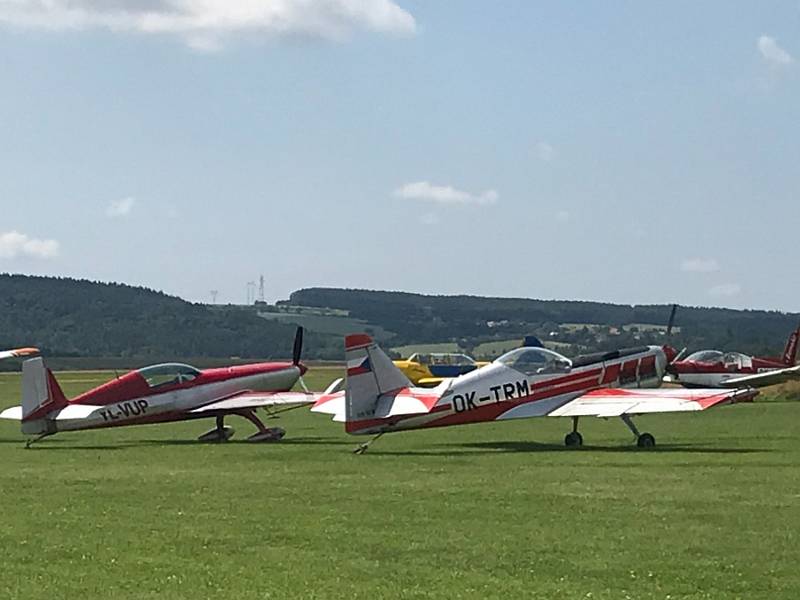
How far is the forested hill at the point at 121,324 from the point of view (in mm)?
165500

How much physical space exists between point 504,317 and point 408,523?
153m

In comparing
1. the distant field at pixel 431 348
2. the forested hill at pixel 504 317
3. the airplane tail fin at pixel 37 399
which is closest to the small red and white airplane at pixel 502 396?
the airplane tail fin at pixel 37 399

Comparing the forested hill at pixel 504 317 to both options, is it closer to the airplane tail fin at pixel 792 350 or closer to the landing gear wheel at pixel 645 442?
the airplane tail fin at pixel 792 350

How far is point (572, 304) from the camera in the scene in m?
162

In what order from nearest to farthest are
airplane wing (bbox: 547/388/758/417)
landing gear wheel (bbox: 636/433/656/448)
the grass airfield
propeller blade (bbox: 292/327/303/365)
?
the grass airfield, airplane wing (bbox: 547/388/758/417), landing gear wheel (bbox: 636/433/656/448), propeller blade (bbox: 292/327/303/365)

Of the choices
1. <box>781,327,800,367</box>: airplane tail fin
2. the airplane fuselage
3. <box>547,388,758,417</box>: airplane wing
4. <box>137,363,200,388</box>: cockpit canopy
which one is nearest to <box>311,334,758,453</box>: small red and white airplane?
<box>547,388,758,417</box>: airplane wing

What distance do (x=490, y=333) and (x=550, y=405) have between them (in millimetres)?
135346

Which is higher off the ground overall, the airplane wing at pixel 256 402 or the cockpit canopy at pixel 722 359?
the cockpit canopy at pixel 722 359

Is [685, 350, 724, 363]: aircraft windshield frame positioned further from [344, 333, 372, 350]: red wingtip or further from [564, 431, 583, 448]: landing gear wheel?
[344, 333, 372, 350]: red wingtip

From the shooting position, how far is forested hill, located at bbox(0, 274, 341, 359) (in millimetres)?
165500

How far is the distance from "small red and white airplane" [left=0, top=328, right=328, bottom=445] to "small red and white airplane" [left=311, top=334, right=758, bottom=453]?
12.3 ft

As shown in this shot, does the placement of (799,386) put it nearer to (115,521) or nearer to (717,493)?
(717,493)

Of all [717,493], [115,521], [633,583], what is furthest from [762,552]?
[115,521]

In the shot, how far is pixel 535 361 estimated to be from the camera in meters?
20.9
